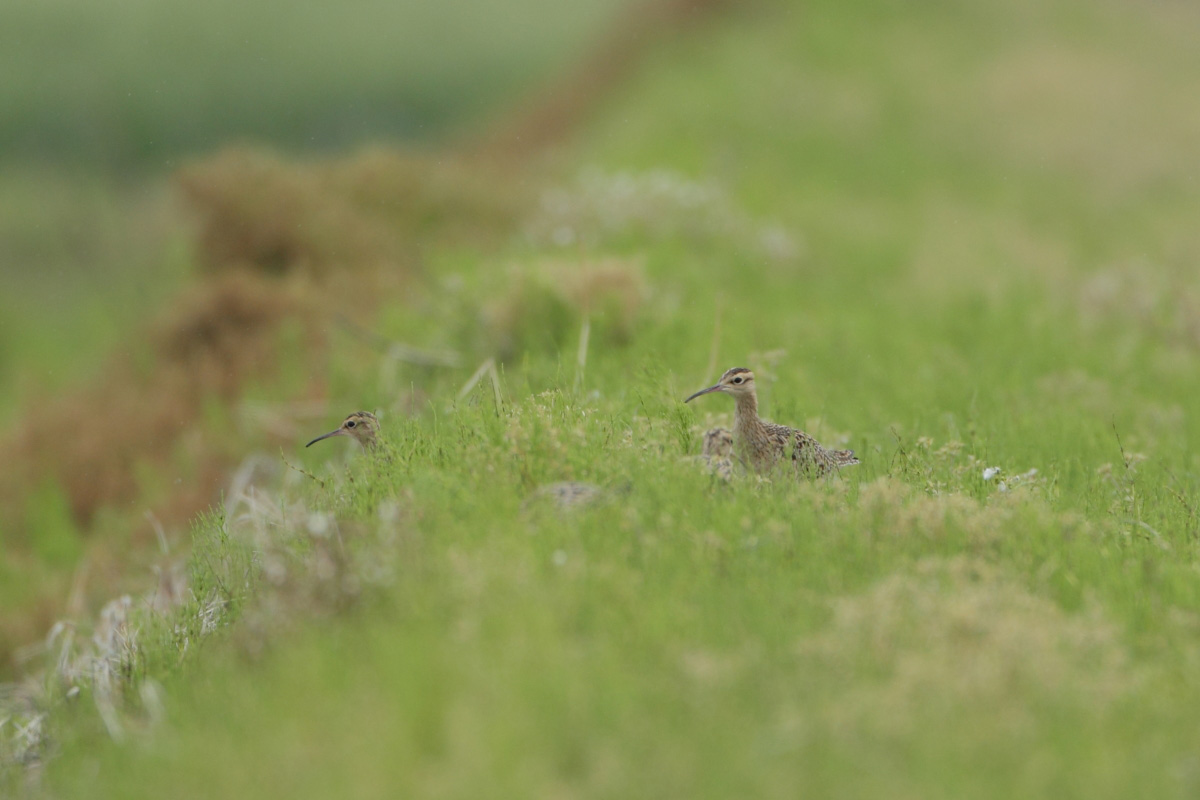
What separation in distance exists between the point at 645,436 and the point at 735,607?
1725mm

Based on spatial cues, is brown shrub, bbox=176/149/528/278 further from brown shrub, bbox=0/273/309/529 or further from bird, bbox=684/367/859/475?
bird, bbox=684/367/859/475

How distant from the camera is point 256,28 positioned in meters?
36.9

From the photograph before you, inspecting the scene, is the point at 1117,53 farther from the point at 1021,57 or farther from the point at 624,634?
the point at 624,634

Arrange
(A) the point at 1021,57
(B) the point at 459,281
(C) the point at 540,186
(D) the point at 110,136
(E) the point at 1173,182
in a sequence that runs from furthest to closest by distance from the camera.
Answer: (D) the point at 110,136, (A) the point at 1021,57, (E) the point at 1173,182, (C) the point at 540,186, (B) the point at 459,281

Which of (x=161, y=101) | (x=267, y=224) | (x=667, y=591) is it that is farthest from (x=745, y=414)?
(x=161, y=101)

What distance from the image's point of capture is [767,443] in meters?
6.72

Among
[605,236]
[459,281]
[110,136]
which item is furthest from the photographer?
[110,136]

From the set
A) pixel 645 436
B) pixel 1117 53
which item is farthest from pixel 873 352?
pixel 1117 53

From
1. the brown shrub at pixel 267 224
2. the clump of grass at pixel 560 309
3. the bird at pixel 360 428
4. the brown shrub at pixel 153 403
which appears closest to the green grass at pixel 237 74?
the brown shrub at pixel 267 224

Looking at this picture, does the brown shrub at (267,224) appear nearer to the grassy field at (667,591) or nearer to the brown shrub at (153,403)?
the brown shrub at (153,403)

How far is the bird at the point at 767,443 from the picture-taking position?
661cm

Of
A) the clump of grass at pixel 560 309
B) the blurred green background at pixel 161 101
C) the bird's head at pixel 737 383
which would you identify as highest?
the bird's head at pixel 737 383

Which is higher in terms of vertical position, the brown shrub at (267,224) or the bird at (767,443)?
the bird at (767,443)

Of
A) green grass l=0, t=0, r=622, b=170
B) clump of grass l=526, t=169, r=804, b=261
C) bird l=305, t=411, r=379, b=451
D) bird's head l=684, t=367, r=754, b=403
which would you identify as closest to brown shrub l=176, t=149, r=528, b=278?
clump of grass l=526, t=169, r=804, b=261
